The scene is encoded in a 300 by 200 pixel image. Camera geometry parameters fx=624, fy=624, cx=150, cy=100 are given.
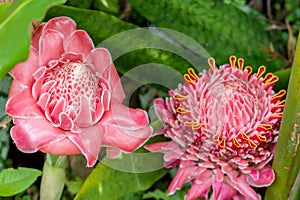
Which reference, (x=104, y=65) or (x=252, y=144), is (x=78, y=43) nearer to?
(x=104, y=65)

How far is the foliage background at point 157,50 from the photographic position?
72 centimetres

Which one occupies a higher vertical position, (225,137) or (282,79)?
(282,79)

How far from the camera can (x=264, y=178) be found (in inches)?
26.2

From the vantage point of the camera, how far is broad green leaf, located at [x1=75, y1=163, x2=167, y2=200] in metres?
0.70

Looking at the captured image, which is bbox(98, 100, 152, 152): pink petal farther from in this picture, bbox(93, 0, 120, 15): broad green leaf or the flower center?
bbox(93, 0, 120, 15): broad green leaf

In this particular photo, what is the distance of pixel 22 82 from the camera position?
2.00 ft

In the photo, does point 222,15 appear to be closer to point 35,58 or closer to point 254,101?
point 254,101

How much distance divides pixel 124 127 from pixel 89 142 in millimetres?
49

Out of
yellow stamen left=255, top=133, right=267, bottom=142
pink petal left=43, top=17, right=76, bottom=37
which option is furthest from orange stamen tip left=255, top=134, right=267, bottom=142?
pink petal left=43, top=17, right=76, bottom=37

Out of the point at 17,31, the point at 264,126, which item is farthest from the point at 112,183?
the point at 17,31

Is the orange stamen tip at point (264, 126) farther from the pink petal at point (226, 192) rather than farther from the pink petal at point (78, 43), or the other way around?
the pink petal at point (78, 43)

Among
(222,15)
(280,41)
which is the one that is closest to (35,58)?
(222,15)

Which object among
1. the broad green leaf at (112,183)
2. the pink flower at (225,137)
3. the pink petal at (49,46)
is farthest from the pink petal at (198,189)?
the pink petal at (49,46)

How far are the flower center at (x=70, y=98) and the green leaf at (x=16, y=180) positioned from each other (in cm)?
7
